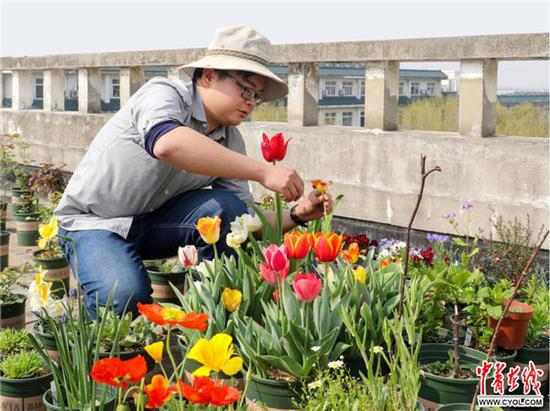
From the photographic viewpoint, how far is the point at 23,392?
2623 mm

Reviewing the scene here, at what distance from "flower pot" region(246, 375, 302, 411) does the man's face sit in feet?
3.88

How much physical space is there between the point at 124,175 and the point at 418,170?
2269 mm

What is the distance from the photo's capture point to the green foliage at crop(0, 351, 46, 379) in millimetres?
2646

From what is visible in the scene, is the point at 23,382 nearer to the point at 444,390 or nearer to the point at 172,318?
the point at 172,318

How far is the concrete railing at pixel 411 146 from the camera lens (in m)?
4.35

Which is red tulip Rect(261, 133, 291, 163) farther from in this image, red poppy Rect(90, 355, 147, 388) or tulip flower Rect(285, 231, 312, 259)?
red poppy Rect(90, 355, 147, 388)

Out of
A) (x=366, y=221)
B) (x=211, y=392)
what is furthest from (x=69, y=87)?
(x=211, y=392)

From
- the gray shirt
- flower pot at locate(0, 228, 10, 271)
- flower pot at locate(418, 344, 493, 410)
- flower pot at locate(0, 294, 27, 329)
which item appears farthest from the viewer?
flower pot at locate(0, 228, 10, 271)

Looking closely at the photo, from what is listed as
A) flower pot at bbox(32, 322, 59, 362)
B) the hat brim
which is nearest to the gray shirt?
the hat brim

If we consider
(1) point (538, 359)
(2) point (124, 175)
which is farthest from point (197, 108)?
(1) point (538, 359)

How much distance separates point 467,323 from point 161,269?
1943 mm

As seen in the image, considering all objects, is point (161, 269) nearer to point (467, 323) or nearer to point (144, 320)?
point (144, 320)

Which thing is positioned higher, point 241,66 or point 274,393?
point 241,66

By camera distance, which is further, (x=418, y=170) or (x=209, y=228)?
(x=418, y=170)
